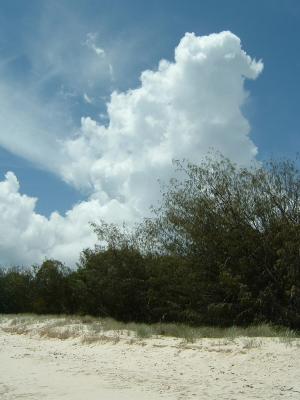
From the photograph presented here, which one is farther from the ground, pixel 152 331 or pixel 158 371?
pixel 152 331

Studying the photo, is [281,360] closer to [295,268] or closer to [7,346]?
[295,268]

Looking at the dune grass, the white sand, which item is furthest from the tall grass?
the white sand

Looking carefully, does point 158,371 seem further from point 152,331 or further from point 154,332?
point 152,331

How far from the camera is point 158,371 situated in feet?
51.7

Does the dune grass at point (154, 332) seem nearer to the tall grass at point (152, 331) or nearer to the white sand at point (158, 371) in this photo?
the tall grass at point (152, 331)

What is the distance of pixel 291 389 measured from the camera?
12.2 metres

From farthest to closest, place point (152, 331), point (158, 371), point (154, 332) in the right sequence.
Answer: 1. point (152, 331)
2. point (154, 332)
3. point (158, 371)

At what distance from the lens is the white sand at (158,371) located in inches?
473

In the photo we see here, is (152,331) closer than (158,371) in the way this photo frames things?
Answer: No

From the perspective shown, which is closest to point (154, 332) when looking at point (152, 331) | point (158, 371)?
point (152, 331)

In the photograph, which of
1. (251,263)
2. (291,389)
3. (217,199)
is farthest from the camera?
(217,199)

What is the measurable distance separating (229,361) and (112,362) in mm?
4408

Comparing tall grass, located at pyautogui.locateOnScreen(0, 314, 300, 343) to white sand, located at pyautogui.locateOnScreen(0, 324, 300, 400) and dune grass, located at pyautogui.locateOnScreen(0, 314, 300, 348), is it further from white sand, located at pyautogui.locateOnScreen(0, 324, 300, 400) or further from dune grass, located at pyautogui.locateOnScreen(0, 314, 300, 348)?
white sand, located at pyautogui.locateOnScreen(0, 324, 300, 400)

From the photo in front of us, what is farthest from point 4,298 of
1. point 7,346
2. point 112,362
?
point 112,362
